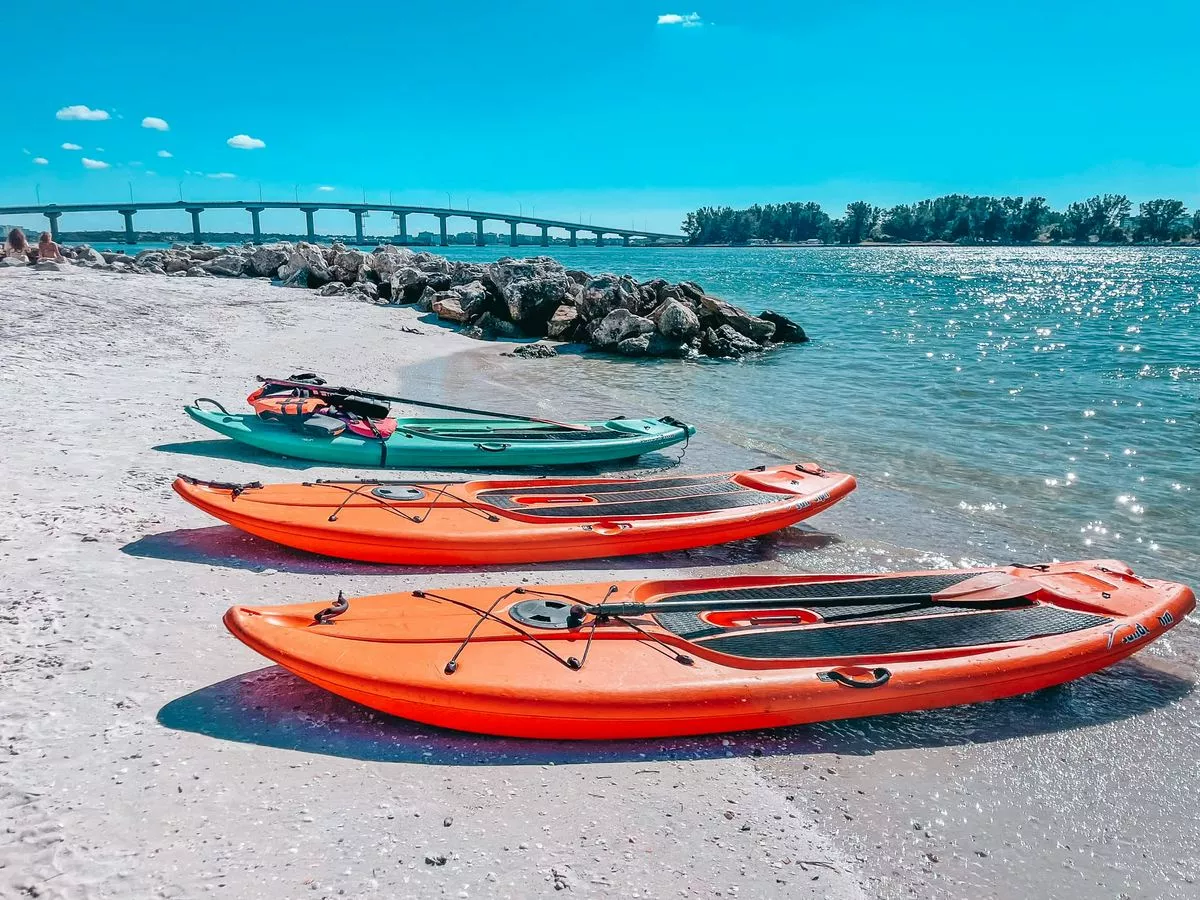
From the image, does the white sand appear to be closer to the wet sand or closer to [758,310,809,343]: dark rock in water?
the wet sand

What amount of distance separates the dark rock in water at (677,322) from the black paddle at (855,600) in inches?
521

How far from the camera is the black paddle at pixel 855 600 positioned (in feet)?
12.5

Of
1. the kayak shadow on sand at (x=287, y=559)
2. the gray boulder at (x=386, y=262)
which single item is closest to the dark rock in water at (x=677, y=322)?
the gray boulder at (x=386, y=262)

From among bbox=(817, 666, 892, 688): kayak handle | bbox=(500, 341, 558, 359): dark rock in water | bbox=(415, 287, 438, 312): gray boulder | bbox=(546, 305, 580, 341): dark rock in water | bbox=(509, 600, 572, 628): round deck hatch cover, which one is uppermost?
bbox=(415, 287, 438, 312): gray boulder

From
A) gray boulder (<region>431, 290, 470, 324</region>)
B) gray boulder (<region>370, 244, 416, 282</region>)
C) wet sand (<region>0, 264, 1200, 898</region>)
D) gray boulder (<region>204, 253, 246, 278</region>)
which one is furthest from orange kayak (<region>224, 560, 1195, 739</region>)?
gray boulder (<region>204, 253, 246, 278</region>)

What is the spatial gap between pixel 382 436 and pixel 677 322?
37.0 feet

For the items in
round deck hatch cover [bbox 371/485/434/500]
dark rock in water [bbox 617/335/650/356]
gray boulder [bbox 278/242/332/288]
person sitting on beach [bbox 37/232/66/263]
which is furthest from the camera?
gray boulder [bbox 278/242/332/288]

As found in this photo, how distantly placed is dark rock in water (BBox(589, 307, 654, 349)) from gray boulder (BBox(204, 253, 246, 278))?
54.7 ft

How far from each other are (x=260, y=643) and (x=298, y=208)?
94460 mm

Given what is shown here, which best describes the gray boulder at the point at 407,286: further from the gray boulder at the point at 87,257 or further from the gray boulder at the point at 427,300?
the gray boulder at the point at 87,257

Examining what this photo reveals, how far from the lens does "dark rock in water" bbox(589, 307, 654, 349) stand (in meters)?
17.4

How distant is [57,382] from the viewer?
8.37 m

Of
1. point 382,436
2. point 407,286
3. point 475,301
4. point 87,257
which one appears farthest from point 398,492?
point 87,257

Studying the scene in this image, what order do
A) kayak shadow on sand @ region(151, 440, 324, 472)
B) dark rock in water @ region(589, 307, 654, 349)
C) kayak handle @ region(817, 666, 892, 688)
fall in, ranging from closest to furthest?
kayak handle @ region(817, 666, 892, 688), kayak shadow on sand @ region(151, 440, 324, 472), dark rock in water @ region(589, 307, 654, 349)
